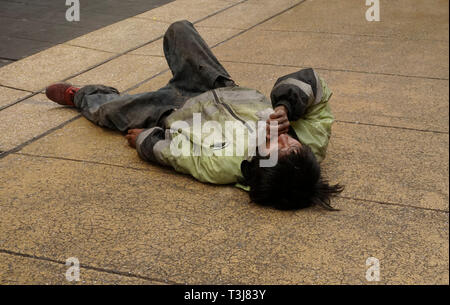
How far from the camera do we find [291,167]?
338 cm

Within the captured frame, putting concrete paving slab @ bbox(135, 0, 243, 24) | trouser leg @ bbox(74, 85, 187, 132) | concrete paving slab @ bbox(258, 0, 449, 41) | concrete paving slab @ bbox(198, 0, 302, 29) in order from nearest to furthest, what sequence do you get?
trouser leg @ bbox(74, 85, 187, 132)
concrete paving slab @ bbox(258, 0, 449, 41)
concrete paving slab @ bbox(198, 0, 302, 29)
concrete paving slab @ bbox(135, 0, 243, 24)

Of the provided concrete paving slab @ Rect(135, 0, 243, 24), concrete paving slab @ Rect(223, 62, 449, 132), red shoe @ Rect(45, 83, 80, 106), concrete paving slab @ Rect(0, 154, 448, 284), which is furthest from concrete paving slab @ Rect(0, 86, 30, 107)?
concrete paving slab @ Rect(135, 0, 243, 24)

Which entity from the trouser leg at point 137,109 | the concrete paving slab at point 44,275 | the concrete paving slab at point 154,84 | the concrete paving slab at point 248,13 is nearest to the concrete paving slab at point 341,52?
the concrete paving slab at point 248,13

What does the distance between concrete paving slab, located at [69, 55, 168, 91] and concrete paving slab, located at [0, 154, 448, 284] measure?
1962mm

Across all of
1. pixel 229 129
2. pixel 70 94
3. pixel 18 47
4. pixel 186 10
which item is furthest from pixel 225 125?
pixel 186 10

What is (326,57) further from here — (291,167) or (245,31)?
(291,167)

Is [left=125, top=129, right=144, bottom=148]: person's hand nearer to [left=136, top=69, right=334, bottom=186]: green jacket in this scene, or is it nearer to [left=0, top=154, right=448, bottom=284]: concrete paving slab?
[left=136, top=69, right=334, bottom=186]: green jacket

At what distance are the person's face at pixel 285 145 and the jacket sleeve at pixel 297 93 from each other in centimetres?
24

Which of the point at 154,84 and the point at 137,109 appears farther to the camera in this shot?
the point at 154,84

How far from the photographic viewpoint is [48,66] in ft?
20.3

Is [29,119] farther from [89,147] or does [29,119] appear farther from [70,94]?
[89,147]

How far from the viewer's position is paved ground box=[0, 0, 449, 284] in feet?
10.0

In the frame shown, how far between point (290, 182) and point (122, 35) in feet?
14.6
